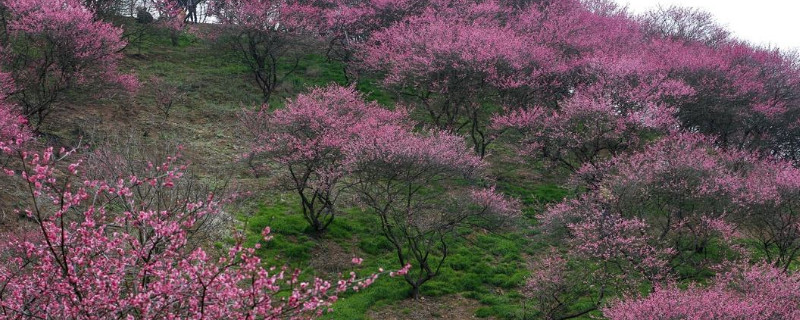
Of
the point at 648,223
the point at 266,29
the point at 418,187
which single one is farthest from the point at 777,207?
the point at 266,29

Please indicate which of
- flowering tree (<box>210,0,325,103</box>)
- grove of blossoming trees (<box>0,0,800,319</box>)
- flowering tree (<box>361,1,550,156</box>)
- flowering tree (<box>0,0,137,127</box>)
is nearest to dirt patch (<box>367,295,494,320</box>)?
grove of blossoming trees (<box>0,0,800,319</box>)

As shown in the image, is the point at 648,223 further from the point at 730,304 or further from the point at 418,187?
the point at 418,187

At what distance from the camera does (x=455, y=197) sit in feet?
64.8

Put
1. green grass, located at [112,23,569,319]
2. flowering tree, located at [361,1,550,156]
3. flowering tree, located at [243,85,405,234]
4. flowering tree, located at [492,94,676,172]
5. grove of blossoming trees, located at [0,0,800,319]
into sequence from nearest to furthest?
grove of blossoming trees, located at [0,0,800,319] < green grass, located at [112,23,569,319] < flowering tree, located at [243,85,405,234] < flowering tree, located at [492,94,676,172] < flowering tree, located at [361,1,550,156]

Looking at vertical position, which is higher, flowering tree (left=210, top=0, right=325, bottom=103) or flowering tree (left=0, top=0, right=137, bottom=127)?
flowering tree (left=210, top=0, right=325, bottom=103)

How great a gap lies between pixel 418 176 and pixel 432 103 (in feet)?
43.7

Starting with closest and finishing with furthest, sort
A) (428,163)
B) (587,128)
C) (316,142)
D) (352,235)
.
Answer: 1. (428,163)
2. (316,142)
3. (352,235)
4. (587,128)

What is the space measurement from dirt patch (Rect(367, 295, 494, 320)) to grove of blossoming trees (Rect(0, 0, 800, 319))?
19.0 inches

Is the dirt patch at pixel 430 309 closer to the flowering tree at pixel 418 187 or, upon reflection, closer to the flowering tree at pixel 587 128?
the flowering tree at pixel 418 187

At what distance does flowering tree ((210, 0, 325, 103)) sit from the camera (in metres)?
33.7

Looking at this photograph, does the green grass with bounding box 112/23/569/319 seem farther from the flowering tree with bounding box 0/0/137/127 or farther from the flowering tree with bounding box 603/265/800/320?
the flowering tree with bounding box 603/265/800/320

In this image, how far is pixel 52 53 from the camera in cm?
2359

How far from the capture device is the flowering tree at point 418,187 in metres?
17.9

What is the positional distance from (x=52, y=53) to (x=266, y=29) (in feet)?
39.9
